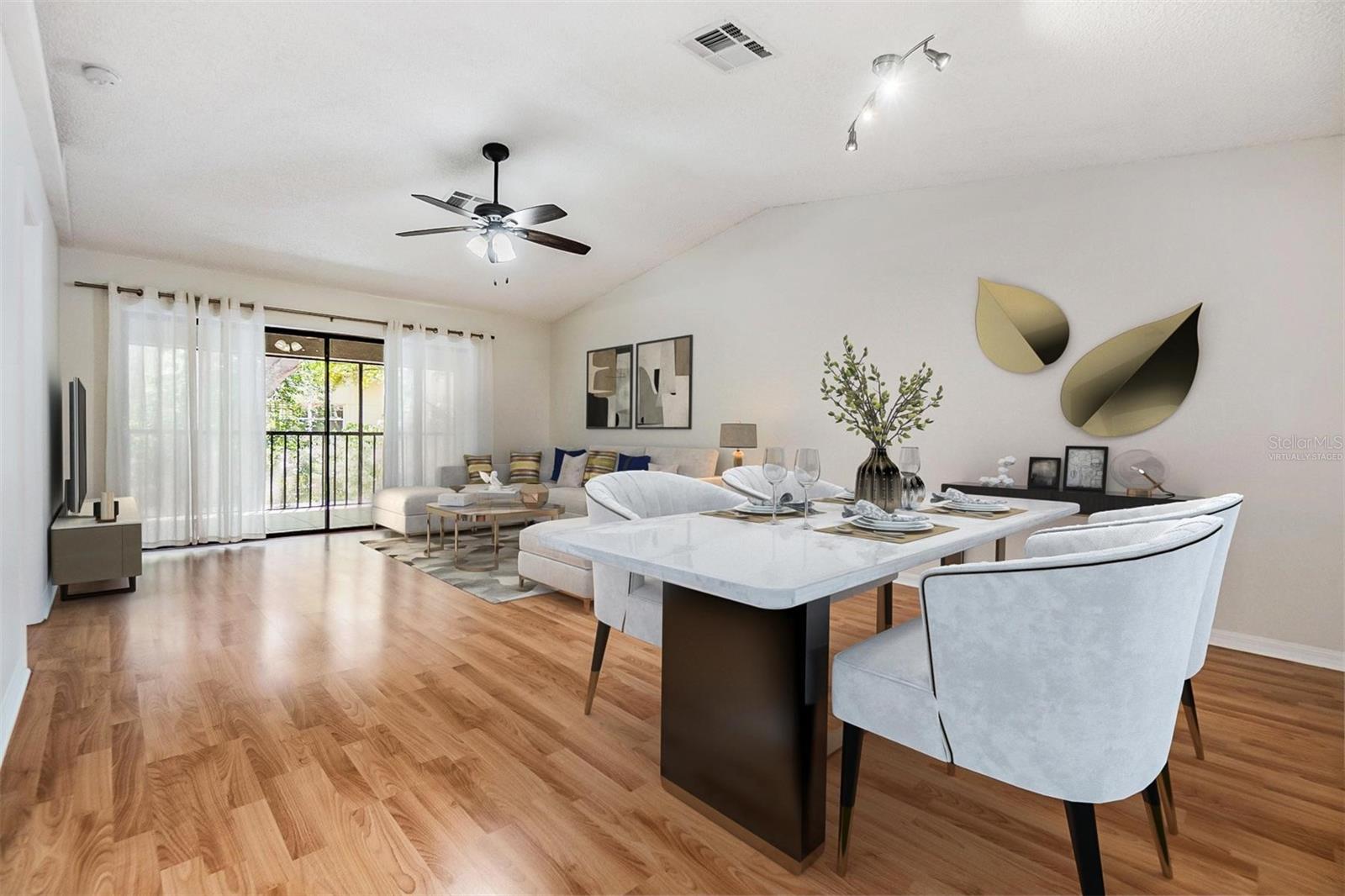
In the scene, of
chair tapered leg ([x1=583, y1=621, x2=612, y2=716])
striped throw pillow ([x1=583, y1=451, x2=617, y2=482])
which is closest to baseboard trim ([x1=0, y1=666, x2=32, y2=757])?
chair tapered leg ([x1=583, y1=621, x2=612, y2=716])

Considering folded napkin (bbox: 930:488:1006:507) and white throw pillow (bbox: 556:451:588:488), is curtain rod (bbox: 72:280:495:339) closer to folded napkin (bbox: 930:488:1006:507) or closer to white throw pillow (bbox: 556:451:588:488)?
white throw pillow (bbox: 556:451:588:488)

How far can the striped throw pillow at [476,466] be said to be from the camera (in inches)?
264

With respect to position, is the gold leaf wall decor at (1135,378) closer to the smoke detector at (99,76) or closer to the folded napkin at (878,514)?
the folded napkin at (878,514)

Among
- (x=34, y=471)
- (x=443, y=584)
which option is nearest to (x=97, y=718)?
(x=34, y=471)

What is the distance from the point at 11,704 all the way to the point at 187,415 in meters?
3.76

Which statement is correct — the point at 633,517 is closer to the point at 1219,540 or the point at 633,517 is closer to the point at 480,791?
the point at 480,791

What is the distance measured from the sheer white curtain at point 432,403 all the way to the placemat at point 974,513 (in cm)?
557

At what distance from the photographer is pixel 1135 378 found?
11.2 ft

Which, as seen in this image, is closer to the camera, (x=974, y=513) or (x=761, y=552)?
(x=761, y=552)

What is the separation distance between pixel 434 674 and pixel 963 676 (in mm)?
2198

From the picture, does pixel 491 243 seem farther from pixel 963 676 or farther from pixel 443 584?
pixel 963 676

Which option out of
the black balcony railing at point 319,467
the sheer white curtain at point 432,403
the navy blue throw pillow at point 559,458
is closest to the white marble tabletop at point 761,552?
the navy blue throw pillow at point 559,458

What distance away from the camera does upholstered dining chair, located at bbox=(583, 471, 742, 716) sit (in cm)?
205

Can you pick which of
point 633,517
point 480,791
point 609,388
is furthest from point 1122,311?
point 609,388
